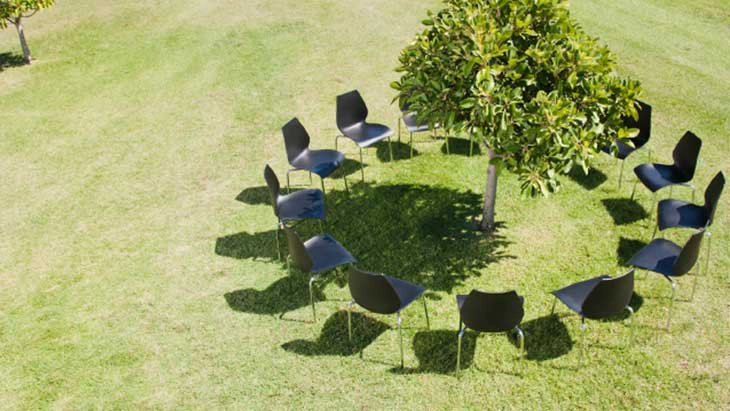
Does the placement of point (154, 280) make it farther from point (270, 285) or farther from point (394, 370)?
point (394, 370)

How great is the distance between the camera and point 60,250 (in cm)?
844

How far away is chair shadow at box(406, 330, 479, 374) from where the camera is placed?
6.41 m

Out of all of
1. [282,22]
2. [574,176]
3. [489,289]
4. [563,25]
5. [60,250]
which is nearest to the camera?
[563,25]

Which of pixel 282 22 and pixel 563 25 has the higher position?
pixel 563 25

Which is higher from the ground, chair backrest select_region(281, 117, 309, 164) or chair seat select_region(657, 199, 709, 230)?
chair backrest select_region(281, 117, 309, 164)

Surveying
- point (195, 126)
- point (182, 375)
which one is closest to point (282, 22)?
point (195, 126)

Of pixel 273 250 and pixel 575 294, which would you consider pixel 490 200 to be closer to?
pixel 575 294

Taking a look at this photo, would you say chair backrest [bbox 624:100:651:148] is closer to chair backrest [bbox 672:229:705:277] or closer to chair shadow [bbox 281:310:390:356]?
chair backrest [bbox 672:229:705:277]

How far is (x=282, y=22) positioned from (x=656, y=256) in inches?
444

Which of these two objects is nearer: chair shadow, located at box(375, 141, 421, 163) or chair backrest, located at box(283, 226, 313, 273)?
chair backrest, located at box(283, 226, 313, 273)

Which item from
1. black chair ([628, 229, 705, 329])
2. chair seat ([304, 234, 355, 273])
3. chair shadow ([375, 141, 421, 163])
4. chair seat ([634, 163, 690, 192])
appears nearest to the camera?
black chair ([628, 229, 705, 329])

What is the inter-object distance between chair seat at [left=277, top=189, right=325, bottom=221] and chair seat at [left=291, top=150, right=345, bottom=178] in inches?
19.5

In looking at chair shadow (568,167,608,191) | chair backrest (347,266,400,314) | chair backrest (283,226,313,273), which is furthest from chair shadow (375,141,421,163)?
chair backrest (347,266,400,314)

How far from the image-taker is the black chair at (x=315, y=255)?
670cm
